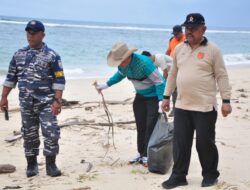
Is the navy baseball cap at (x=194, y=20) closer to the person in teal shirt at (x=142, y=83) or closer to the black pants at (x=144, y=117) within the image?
the person in teal shirt at (x=142, y=83)

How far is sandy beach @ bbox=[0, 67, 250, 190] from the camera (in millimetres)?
4551

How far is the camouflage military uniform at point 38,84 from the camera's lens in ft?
15.5

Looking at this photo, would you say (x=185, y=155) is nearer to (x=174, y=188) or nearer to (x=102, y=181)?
(x=174, y=188)

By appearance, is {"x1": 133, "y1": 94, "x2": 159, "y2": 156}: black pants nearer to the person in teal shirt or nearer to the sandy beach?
the person in teal shirt

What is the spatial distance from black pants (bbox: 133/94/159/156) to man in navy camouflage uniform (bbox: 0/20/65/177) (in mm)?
1041

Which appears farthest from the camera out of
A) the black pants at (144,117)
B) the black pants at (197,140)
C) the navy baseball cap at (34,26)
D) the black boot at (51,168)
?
the black pants at (144,117)

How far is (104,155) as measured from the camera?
5.86 m

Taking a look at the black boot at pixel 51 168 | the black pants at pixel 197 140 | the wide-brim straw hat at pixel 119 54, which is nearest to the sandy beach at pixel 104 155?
the black boot at pixel 51 168

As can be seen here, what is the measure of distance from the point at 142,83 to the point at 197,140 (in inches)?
49.0

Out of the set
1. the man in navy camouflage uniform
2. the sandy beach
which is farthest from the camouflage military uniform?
the sandy beach

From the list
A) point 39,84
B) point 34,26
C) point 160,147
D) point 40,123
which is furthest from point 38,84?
point 160,147

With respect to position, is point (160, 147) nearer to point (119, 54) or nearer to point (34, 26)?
point (119, 54)

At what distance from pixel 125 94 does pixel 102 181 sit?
22.9ft

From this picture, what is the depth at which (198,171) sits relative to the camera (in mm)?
4969
